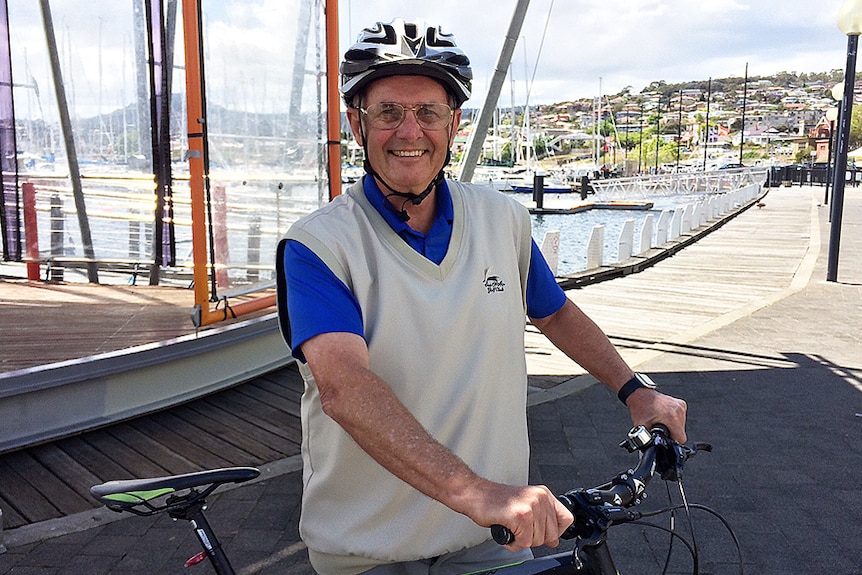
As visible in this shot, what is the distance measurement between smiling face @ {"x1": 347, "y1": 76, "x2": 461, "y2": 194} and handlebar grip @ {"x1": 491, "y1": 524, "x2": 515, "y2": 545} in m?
0.84

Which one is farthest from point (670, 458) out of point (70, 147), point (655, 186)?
point (655, 186)

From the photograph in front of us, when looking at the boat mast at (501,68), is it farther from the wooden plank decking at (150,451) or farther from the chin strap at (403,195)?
the chin strap at (403,195)

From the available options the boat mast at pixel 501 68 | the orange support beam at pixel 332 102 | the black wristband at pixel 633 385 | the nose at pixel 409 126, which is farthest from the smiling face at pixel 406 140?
the boat mast at pixel 501 68

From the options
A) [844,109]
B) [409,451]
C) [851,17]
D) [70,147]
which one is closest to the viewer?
[409,451]

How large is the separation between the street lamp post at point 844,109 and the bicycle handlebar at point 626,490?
35.8ft

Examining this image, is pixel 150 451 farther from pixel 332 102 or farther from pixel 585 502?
pixel 585 502

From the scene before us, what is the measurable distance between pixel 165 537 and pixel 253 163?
3.59 m

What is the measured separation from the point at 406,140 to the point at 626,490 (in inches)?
35.8

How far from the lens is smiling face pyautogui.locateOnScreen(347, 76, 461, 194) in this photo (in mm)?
1869

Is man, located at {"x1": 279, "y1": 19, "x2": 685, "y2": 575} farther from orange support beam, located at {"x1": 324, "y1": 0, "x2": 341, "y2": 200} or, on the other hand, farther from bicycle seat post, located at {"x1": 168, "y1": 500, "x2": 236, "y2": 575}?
orange support beam, located at {"x1": 324, "y1": 0, "x2": 341, "y2": 200}

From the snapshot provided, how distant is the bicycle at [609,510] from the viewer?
1.57 m

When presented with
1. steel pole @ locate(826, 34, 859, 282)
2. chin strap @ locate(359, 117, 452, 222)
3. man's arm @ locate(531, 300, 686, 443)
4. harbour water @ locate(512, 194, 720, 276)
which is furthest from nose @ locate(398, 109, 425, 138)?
harbour water @ locate(512, 194, 720, 276)

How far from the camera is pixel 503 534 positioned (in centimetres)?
136

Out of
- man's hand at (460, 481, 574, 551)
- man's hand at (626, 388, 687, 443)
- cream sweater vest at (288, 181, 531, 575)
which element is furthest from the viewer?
man's hand at (626, 388, 687, 443)
